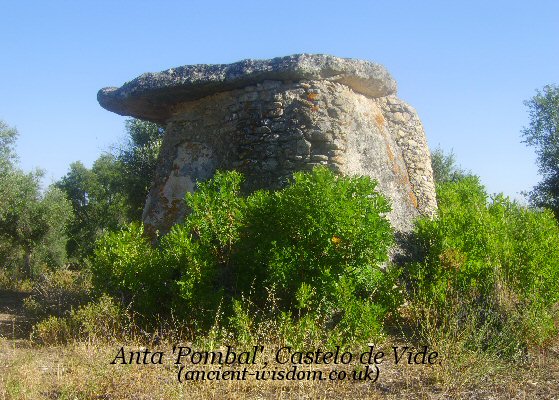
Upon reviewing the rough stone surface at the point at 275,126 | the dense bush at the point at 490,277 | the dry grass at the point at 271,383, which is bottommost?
the dry grass at the point at 271,383

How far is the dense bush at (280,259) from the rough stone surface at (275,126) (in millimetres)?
1046

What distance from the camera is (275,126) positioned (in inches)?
295

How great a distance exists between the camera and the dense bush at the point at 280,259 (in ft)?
18.4

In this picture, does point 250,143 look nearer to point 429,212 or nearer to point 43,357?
point 429,212

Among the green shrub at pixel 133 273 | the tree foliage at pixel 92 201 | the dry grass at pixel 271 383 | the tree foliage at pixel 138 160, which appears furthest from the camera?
the tree foliage at pixel 92 201

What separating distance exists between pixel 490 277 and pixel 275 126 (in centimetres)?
309

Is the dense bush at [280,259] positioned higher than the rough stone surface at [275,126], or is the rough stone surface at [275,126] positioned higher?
the rough stone surface at [275,126]

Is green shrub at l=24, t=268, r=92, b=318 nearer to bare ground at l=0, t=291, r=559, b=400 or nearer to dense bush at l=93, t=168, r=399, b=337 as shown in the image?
dense bush at l=93, t=168, r=399, b=337

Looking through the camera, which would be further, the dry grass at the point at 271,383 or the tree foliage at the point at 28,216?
the tree foliage at the point at 28,216

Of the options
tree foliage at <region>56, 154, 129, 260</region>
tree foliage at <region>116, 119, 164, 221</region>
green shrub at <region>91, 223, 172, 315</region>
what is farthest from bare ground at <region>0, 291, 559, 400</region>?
tree foliage at <region>56, 154, 129, 260</region>

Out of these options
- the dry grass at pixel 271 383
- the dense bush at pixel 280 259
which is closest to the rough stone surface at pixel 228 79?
the dense bush at pixel 280 259

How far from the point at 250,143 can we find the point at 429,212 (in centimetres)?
285

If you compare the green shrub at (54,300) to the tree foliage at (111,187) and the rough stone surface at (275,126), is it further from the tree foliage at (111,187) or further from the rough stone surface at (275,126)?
the tree foliage at (111,187)

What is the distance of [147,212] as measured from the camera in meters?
8.47
